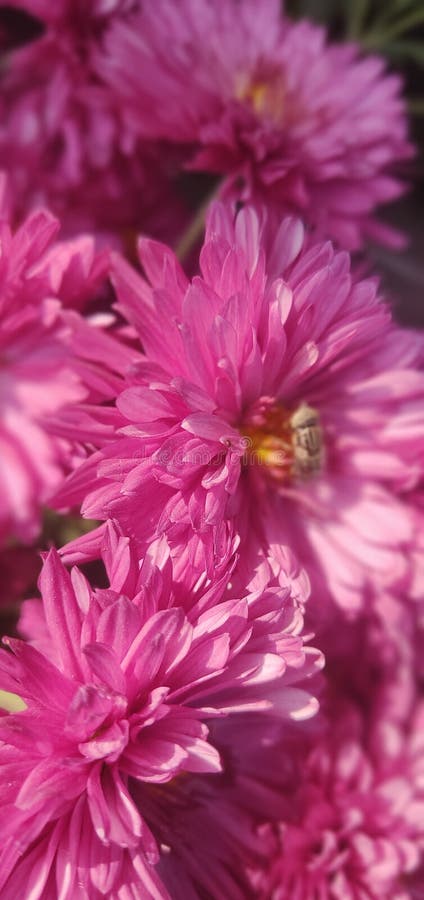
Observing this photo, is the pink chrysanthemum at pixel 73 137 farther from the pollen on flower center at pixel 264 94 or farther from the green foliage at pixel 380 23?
the green foliage at pixel 380 23

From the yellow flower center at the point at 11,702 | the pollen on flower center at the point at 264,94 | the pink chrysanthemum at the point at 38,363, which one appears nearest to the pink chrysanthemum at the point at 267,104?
the pollen on flower center at the point at 264,94

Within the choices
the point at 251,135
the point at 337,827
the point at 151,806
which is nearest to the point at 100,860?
the point at 151,806

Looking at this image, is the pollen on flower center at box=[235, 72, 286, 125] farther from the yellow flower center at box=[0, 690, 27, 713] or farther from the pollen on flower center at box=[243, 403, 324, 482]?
the yellow flower center at box=[0, 690, 27, 713]

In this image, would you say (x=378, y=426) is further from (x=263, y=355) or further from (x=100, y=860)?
(x=100, y=860)

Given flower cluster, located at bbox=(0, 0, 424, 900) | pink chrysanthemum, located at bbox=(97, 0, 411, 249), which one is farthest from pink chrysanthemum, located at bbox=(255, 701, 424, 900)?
pink chrysanthemum, located at bbox=(97, 0, 411, 249)

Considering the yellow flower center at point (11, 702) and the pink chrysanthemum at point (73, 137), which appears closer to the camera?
the yellow flower center at point (11, 702)

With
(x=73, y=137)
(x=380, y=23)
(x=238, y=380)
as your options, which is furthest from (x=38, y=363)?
(x=380, y=23)

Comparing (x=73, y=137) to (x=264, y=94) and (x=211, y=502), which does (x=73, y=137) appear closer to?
(x=264, y=94)
